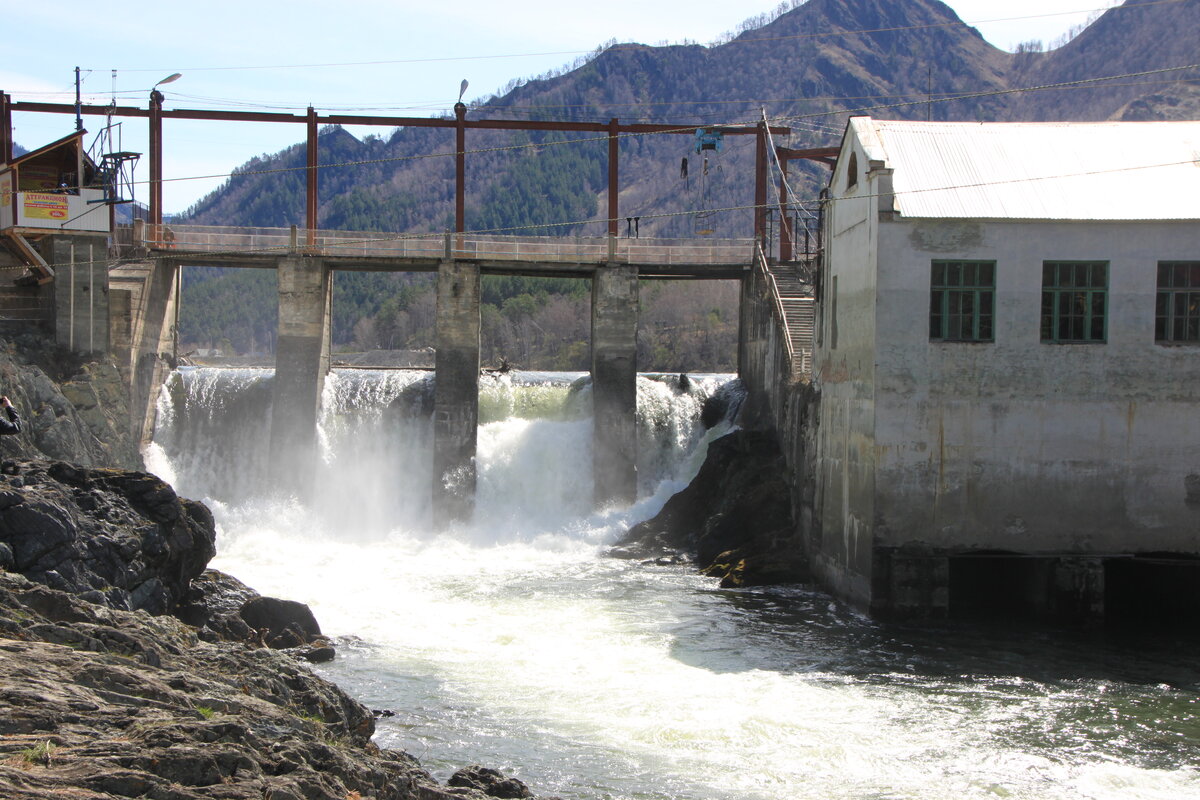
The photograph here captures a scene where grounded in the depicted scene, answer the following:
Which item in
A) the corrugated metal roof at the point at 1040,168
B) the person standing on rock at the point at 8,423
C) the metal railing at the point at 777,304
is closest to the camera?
the person standing on rock at the point at 8,423

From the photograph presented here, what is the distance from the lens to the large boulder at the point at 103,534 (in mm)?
17234

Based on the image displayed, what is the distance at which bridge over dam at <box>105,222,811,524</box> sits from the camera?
3772 cm

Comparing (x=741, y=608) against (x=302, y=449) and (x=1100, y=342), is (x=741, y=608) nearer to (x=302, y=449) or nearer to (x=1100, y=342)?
(x=1100, y=342)

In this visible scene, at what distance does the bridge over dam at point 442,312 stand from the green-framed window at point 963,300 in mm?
13813

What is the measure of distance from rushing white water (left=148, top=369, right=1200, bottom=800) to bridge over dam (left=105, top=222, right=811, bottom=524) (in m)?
0.93

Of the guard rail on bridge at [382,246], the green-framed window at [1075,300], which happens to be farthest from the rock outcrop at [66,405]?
the green-framed window at [1075,300]

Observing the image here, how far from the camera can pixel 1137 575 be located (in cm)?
2545

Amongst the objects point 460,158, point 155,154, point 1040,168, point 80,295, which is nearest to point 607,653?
point 1040,168

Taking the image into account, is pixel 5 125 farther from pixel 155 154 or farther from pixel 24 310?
pixel 24 310

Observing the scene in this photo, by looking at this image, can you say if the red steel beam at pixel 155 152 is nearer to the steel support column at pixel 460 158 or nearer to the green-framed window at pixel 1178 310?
the steel support column at pixel 460 158

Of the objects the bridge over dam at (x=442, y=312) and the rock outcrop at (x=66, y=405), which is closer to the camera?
the rock outcrop at (x=66, y=405)

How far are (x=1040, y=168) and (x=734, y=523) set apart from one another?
38.9 feet

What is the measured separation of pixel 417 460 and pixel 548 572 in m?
8.69

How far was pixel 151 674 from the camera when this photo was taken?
12844 mm
